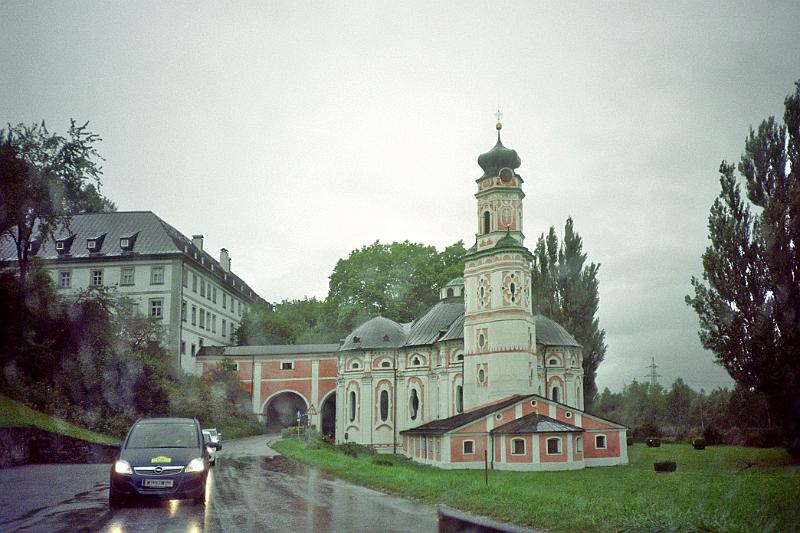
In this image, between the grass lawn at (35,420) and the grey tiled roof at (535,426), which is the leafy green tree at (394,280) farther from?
the grass lawn at (35,420)

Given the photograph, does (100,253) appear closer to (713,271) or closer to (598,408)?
(713,271)

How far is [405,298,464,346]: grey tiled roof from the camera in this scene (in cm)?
5422

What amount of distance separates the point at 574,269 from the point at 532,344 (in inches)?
697

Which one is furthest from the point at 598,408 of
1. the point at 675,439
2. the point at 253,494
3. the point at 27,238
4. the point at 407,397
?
the point at 253,494

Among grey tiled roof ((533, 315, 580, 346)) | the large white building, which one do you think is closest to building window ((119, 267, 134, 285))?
the large white building

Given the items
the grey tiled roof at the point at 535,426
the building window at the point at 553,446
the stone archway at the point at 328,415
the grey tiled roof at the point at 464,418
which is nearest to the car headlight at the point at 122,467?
the grey tiled roof at the point at 464,418

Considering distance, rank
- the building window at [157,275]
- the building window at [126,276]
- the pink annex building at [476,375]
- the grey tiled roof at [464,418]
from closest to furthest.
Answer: the pink annex building at [476,375], the grey tiled roof at [464,418], the building window at [157,275], the building window at [126,276]

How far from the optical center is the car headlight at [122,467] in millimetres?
12773

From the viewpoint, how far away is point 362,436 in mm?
54594

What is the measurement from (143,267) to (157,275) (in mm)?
1495

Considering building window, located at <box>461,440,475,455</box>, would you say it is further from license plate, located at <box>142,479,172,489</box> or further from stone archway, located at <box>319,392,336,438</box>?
license plate, located at <box>142,479,172,489</box>

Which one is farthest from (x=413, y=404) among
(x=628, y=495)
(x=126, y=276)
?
(x=628, y=495)

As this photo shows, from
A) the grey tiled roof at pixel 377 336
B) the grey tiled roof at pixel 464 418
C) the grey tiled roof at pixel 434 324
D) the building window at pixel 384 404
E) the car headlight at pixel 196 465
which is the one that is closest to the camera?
the car headlight at pixel 196 465

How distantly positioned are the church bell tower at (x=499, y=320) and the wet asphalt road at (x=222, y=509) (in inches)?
1056
